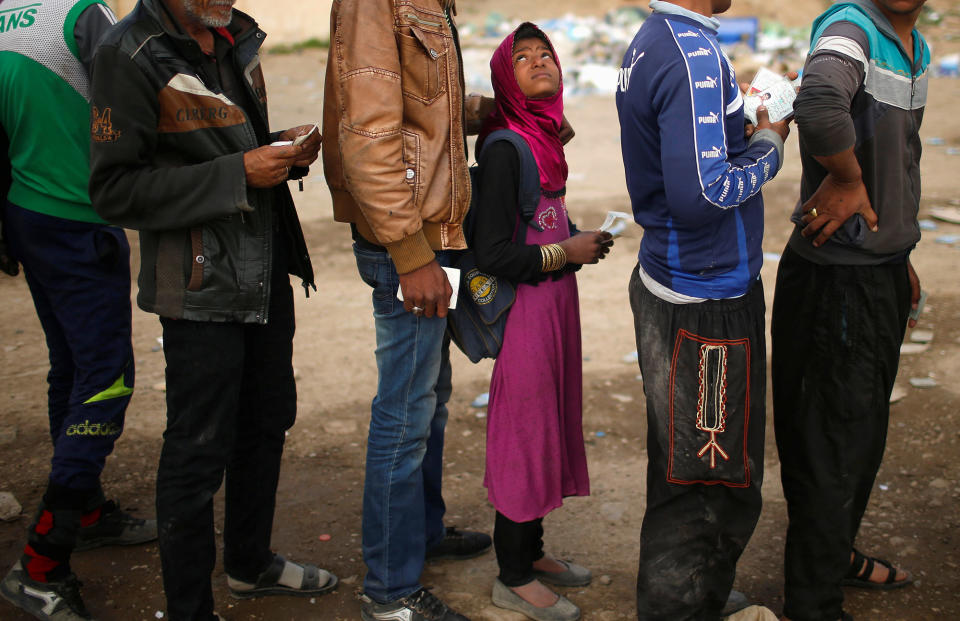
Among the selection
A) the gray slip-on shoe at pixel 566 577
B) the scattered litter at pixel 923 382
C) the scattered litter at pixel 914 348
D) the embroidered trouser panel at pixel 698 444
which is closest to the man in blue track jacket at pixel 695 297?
the embroidered trouser panel at pixel 698 444

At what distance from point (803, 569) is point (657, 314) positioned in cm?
98

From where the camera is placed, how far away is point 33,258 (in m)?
2.73

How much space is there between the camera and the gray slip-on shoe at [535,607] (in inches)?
108

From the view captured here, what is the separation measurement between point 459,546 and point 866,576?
4.65ft

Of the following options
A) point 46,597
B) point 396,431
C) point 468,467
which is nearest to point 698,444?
point 396,431

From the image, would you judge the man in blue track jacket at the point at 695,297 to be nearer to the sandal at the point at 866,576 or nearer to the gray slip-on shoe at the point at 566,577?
the gray slip-on shoe at the point at 566,577

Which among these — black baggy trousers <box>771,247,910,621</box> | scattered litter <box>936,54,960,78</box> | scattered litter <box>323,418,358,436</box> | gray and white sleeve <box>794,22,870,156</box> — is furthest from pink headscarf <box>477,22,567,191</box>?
scattered litter <box>936,54,960,78</box>

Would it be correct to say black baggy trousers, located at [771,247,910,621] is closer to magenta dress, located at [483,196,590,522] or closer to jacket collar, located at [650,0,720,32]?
magenta dress, located at [483,196,590,522]

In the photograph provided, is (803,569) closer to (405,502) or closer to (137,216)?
(405,502)

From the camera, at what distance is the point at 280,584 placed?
2.87 m

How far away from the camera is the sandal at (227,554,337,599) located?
2852 millimetres

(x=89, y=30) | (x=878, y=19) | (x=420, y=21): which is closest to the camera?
(x=420, y=21)

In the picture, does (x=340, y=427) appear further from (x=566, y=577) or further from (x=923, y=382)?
(x=923, y=382)

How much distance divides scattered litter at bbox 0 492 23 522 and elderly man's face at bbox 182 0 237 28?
215 centimetres
